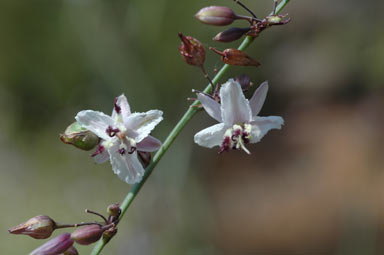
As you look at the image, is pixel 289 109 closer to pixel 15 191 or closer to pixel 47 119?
pixel 47 119

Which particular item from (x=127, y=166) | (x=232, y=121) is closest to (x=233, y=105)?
(x=232, y=121)

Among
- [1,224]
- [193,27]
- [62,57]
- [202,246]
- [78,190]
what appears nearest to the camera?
[202,246]

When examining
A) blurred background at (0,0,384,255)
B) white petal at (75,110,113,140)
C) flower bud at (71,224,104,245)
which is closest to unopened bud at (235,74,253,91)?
white petal at (75,110,113,140)

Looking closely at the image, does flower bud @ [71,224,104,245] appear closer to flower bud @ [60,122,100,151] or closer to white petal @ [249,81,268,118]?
flower bud @ [60,122,100,151]

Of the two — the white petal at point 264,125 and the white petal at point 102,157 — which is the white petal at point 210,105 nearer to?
the white petal at point 264,125

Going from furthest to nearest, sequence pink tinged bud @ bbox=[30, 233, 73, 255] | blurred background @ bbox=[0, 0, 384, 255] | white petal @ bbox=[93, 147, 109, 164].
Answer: blurred background @ bbox=[0, 0, 384, 255], white petal @ bbox=[93, 147, 109, 164], pink tinged bud @ bbox=[30, 233, 73, 255]

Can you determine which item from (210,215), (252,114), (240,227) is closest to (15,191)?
(210,215)
